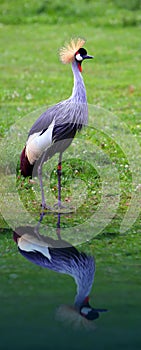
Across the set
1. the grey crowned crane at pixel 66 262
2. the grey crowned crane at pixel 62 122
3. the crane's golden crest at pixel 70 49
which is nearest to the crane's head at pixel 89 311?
the grey crowned crane at pixel 66 262

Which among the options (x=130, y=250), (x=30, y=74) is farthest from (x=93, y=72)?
(x=130, y=250)

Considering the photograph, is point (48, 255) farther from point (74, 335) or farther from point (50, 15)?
point (50, 15)

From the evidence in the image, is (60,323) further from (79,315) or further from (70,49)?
(70,49)

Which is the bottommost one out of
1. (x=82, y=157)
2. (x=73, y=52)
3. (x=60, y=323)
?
(x=82, y=157)

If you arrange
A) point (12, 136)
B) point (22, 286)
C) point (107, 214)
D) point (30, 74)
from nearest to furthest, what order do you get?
point (22, 286), point (107, 214), point (12, 136), point (30, 74)

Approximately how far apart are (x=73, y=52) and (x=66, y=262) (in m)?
2.79

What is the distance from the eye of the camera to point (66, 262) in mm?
6539

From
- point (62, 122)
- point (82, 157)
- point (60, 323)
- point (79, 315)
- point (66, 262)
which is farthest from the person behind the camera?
point (82, 157)

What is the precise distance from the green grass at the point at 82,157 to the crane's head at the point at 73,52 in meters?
1.59

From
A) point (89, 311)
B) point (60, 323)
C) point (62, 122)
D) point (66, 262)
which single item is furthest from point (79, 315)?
point (62, 122)

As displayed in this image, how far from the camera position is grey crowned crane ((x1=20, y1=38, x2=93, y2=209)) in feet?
26.8

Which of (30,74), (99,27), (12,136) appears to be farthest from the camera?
(99,27)

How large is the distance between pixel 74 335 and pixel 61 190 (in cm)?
425

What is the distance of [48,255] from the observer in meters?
6.75
